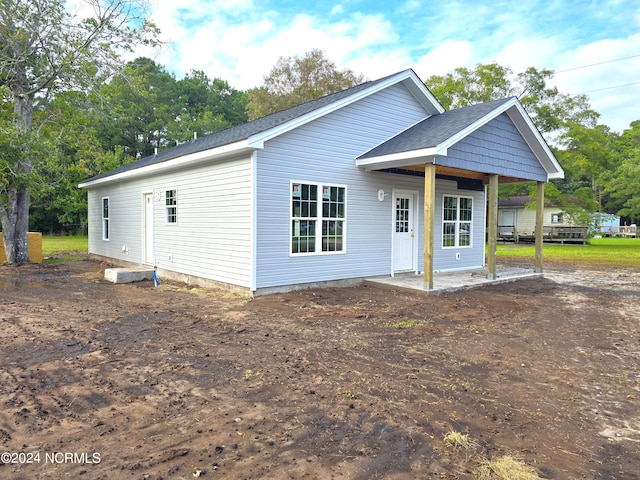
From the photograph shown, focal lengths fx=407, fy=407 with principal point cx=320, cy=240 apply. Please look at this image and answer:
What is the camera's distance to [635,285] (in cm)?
1007

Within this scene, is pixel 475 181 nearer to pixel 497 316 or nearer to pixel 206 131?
pixel 497 316

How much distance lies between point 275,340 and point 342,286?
4082mm

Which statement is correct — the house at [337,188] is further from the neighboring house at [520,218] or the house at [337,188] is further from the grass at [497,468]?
the neighboring house at [520,218]

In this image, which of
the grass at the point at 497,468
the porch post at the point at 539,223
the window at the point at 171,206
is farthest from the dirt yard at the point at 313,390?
the porch post at the point at 539,223

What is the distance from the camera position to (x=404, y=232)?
10.4m

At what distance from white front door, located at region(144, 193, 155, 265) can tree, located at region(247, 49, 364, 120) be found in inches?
701

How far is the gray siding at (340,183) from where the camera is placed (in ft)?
26.0

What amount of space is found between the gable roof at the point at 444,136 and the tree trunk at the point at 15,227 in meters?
11.9

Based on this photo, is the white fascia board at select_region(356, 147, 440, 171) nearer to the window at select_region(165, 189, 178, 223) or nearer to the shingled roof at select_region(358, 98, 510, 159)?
the shingled roof at select_region(358, 98, 510, 159)

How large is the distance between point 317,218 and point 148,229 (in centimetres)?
583

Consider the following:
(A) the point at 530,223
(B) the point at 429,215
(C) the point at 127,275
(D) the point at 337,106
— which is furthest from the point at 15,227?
(A) the point at 530,223

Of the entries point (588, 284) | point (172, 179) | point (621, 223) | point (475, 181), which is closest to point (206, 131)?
point (172, 179)

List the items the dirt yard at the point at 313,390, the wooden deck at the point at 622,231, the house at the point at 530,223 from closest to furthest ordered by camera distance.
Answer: the dirt yard at the point at 313,390 → the house at the point at 530,223 → the wooden deck at the point at 622,231

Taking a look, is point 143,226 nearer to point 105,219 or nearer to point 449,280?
point 105,219
